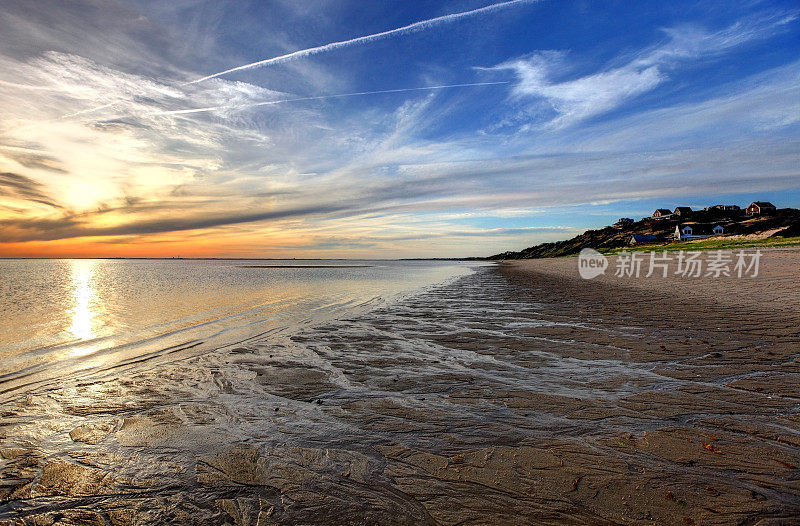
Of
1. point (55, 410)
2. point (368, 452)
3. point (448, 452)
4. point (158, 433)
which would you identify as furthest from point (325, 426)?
point (55, 410)

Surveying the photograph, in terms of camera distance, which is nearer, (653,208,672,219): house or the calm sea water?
the calm sea water

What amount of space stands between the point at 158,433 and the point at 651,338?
11907 mm

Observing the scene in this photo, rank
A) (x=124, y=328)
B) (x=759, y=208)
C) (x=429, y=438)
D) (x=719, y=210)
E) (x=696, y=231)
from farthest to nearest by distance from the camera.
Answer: (x=719, y=210)
(x=759, y=208)
(x=696, y=231)
(x=124, y=328)
(x=429, y=438)

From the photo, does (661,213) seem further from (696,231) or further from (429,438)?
(429,438)

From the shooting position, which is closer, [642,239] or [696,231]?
[696,231]

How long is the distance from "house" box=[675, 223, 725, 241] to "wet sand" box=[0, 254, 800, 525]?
97876 millimetres

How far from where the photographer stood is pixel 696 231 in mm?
91250

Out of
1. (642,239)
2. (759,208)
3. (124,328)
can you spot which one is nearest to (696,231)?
(642,239)

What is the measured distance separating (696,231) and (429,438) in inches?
4443

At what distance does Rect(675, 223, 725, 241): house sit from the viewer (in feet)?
284

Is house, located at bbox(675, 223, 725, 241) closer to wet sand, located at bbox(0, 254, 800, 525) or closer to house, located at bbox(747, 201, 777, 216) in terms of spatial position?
house, located at bbox(747, 201, 777, 216)

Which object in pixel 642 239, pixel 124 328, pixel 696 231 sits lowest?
pixel 124 328

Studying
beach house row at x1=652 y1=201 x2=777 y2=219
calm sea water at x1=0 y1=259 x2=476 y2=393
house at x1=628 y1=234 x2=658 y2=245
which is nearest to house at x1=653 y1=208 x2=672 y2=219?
beach house row at x1=652 y1=201 x2=777 y2=219

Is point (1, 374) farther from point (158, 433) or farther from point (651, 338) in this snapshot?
point (651, 338)
